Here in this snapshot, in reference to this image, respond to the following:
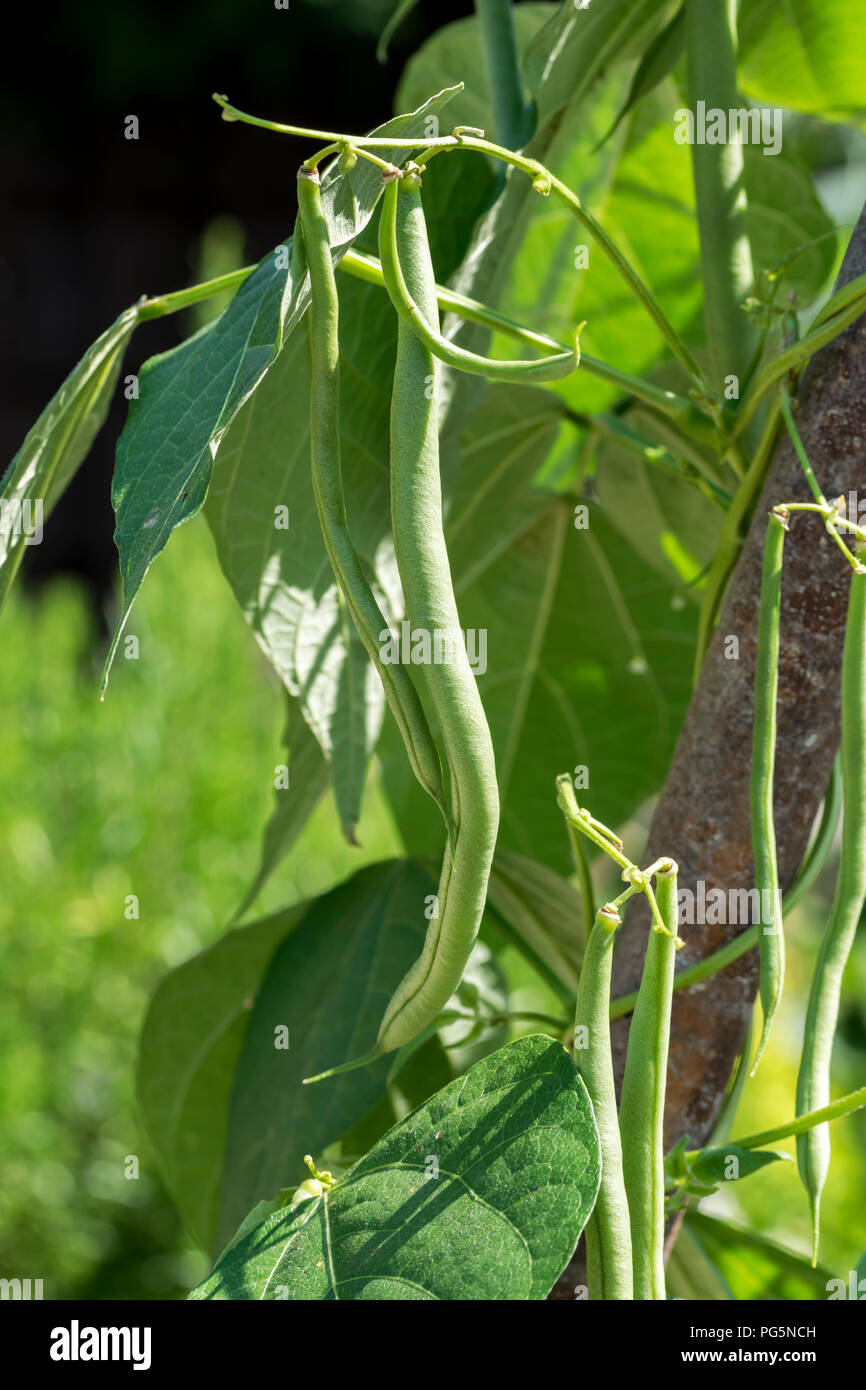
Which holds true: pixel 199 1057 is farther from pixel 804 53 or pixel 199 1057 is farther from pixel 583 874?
pixel 804 53

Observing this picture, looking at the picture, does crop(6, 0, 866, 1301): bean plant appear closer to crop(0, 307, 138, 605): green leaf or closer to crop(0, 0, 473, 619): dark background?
crop(0, 307, 138, 605): green leaf

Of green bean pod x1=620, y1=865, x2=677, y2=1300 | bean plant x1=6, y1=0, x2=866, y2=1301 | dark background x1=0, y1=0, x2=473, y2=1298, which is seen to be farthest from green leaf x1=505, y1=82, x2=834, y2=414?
dark background x1=0, y1=0, x2=473, y2=1298

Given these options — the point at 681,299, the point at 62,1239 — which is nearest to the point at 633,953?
the point at 681,299

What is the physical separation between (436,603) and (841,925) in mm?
108

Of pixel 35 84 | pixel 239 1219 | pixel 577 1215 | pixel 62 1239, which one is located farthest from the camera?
pixel 35 84

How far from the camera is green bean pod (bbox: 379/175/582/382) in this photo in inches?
8.2

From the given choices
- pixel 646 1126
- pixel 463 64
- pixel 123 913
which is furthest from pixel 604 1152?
pixel 123 913

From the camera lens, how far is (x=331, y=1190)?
0.24 metres

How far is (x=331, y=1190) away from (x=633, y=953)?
0.29 ft

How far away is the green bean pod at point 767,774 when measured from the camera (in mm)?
246

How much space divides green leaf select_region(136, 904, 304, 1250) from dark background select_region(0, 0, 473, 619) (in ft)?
10.3

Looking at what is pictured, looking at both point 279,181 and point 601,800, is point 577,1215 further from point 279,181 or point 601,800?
point 279,181

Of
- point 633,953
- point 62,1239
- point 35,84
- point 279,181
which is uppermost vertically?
point 35,84

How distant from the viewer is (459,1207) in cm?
21
